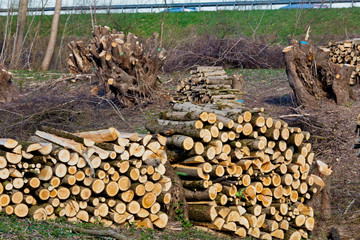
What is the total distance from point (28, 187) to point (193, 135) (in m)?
2.08

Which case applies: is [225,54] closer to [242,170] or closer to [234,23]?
[234,23]

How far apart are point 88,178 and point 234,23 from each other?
834 inches

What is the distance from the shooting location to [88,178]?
4930 millimetres

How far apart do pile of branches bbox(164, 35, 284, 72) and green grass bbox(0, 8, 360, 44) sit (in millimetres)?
3079

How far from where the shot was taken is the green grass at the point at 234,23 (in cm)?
Result: 2356

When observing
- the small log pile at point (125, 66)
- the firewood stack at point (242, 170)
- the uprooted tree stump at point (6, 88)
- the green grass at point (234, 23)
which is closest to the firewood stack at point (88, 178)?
the firewood stack at point (242, 170)

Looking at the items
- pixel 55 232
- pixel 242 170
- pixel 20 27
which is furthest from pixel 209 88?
pixel 20 27

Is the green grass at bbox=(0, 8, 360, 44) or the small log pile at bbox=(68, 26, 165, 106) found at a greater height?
the green grass at bbox=(0, 8, 360, 44)

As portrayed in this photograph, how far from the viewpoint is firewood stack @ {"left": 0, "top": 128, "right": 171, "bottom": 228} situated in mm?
4617

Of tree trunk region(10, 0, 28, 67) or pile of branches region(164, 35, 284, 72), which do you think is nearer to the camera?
pile of branches region(164, 35, 284, 72)

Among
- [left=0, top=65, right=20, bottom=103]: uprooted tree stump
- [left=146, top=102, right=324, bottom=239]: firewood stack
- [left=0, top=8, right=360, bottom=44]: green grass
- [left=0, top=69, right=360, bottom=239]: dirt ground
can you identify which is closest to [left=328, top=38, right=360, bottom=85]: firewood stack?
[left=0, top=69, right=360, bottom=239]: dirt ground

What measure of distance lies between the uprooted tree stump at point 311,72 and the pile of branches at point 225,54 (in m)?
6.99

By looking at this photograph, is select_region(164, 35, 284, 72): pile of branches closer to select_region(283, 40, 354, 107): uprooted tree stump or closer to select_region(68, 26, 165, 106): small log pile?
select_region(68, 26, 165, 106): small log pile

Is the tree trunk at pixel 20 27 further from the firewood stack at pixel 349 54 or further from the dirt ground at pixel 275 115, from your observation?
the firewood stack at pixel 349 54
